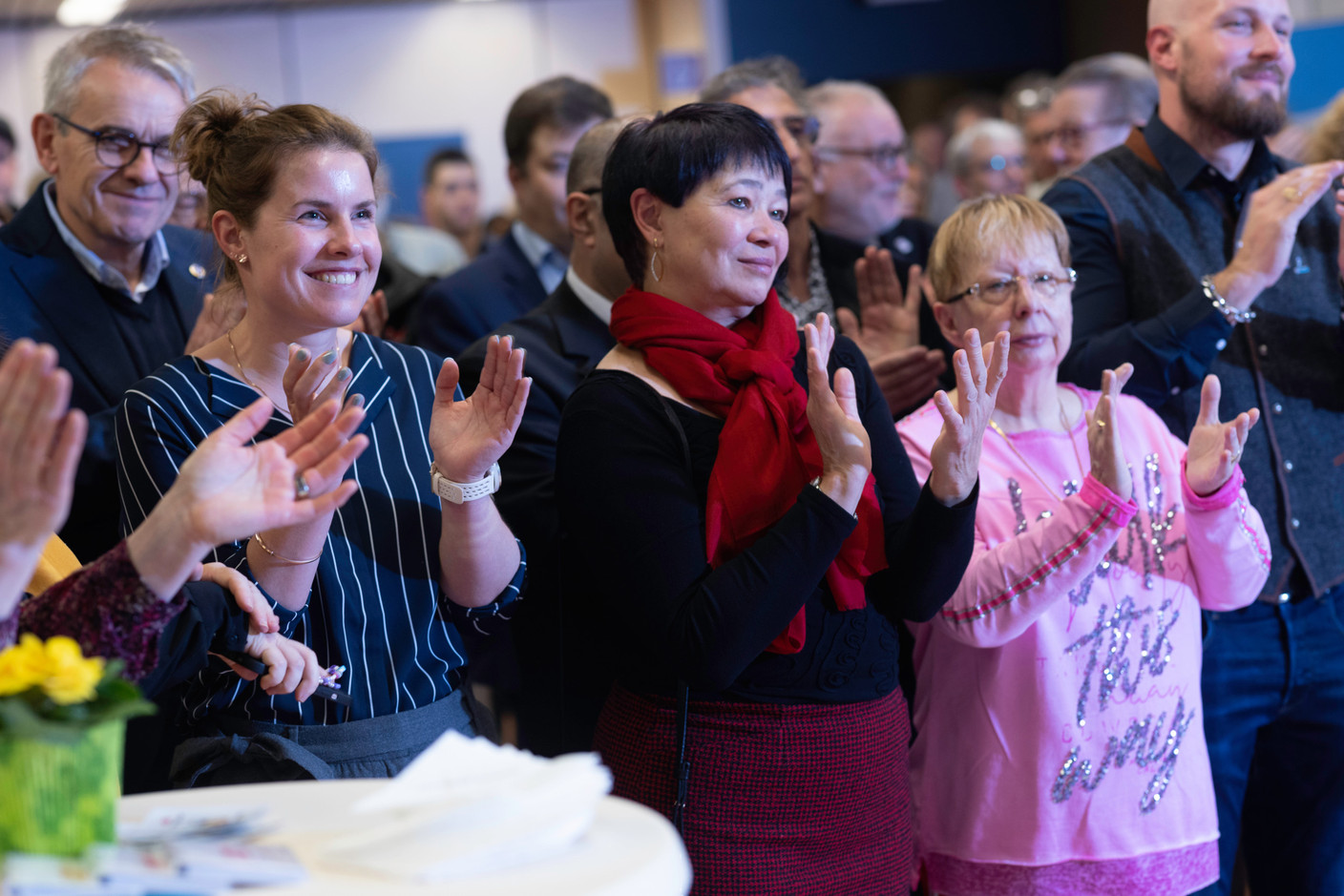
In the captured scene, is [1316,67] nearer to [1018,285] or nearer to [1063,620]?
[1018,285]

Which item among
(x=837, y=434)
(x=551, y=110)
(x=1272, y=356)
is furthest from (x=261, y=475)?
(x=551, y=110)

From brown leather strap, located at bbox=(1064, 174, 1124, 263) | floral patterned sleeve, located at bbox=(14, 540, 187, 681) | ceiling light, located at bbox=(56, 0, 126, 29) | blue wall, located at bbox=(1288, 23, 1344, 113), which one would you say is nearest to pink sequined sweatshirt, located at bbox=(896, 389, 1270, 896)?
brown leather strap, located at bbox=(1064, 174, 1124, 263)

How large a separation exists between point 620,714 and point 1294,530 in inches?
51.6

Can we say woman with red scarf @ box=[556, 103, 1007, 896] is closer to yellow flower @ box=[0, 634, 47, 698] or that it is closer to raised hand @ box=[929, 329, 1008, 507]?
raised hand @ box=[929, 329, 1008, 507]

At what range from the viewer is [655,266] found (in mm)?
1896

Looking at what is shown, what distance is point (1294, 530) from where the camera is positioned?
234cm

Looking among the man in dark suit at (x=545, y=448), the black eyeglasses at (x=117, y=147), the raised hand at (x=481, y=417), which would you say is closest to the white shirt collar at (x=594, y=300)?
the man in dark suit at (x=545, y=448)

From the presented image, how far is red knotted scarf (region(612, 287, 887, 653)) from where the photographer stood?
5.68ft

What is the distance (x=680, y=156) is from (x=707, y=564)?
580 mm

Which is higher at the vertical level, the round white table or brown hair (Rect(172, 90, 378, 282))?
brown hair (Rect(172, 90, 378, 282))

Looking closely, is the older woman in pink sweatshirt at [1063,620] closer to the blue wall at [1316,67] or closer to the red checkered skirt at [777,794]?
the red checkered skirt at [777,794]

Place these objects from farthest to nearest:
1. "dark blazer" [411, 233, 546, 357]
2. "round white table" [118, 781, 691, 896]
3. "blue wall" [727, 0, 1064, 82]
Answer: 1. "blue wall" [727, 0, 1064, 82]
2. "dark blazer" [411, 233, 546, 357]
3. "round white table" [118, 781, 691, 896]

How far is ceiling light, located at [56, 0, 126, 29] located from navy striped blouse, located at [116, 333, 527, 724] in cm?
682

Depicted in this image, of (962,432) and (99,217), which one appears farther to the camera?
(99,217)
